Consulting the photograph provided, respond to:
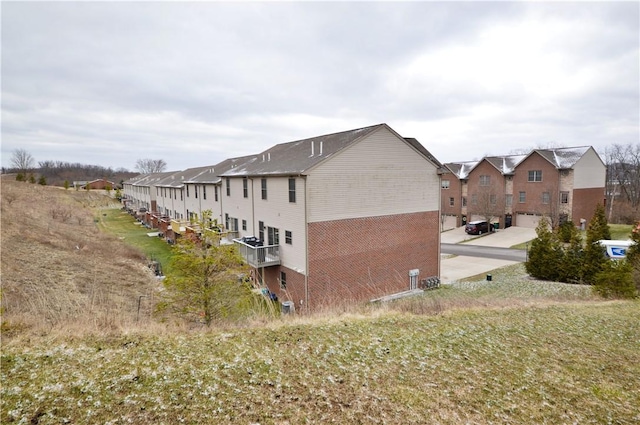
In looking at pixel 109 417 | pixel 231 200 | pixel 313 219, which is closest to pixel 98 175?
pixel 231 200

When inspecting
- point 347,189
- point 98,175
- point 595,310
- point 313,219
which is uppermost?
point 98,175

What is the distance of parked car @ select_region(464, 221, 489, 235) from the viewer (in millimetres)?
41438

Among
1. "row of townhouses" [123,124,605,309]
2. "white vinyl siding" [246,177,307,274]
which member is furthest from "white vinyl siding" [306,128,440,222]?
"white vinyl siding" [246,177,307,274]

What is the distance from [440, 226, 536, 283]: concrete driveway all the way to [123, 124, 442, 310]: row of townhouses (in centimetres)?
386

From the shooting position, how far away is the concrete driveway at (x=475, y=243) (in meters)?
25.5

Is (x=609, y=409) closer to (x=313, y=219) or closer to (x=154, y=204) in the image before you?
(x=313, y=219)

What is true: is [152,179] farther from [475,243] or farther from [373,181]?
[475,243]

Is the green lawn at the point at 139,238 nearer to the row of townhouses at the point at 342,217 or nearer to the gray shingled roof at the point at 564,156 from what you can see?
the row of townhouses at the point at 342,217

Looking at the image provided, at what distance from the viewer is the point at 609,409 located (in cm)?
554

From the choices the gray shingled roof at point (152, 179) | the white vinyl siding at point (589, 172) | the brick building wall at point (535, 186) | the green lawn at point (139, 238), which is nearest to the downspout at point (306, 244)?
the green lawn at point (139, 238)

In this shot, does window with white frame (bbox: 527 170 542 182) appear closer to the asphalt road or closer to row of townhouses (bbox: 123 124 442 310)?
the asphalt road

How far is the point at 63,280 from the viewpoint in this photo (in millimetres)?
14906

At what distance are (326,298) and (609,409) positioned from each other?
13.3 meters

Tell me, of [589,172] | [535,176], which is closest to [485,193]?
[535,176]
